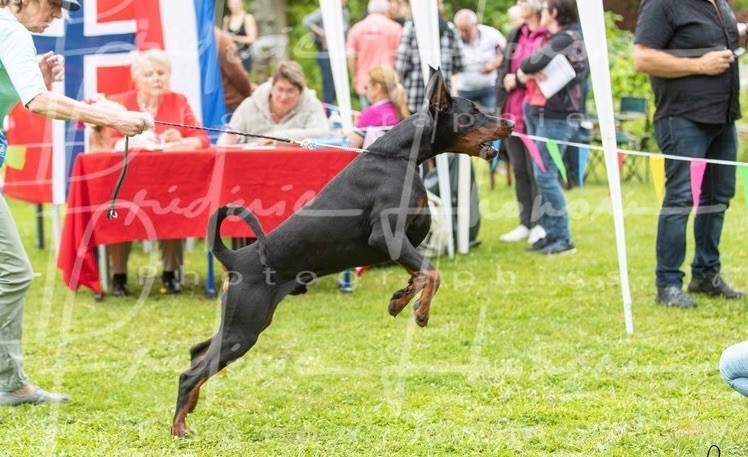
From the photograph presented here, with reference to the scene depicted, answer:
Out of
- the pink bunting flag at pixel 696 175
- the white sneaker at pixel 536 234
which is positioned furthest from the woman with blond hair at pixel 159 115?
the pink bunting flag at pixel 696 175

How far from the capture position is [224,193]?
5812 mm

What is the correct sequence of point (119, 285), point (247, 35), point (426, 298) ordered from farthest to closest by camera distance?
point (247, 35) < point (119, 285) < point (426, 298)

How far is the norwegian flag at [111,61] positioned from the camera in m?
6.81

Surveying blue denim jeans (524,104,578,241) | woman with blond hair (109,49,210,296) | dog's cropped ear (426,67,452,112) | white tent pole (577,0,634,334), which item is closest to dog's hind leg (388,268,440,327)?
dog's cropped ear (426,67,452,112)

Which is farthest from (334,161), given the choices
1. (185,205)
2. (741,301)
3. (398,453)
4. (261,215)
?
(398,453)

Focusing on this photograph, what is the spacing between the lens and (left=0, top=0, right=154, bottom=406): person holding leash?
3430mm

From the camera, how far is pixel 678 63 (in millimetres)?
5039

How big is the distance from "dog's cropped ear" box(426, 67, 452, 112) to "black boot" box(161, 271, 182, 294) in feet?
10.7

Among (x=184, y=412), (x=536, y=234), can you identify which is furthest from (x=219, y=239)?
(x=536, y=234)

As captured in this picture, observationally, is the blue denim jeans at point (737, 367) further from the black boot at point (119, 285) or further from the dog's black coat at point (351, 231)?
the black boot at point (119, 285)

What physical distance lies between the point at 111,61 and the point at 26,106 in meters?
3.60

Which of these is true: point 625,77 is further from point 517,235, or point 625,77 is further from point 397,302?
point 397,302

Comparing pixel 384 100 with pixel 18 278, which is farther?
pixel 384 100

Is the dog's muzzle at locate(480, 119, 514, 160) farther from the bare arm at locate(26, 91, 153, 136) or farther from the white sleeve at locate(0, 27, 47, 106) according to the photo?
the white sleeve at locate(0, 27, 47, 106)
